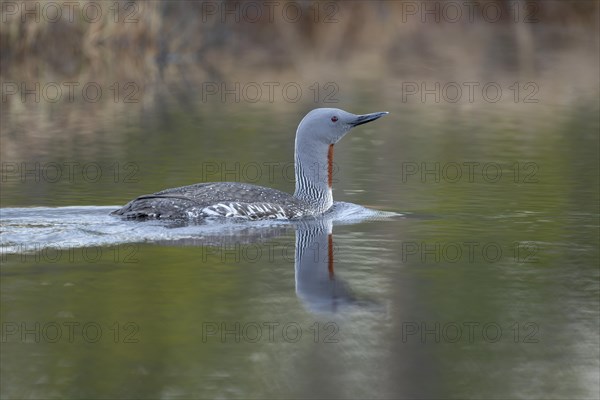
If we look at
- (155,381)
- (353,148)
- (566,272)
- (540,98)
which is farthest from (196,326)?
(540,98)

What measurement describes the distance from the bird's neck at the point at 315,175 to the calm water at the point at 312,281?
201mm

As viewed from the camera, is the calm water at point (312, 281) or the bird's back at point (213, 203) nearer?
the calm water at point (312, 281)

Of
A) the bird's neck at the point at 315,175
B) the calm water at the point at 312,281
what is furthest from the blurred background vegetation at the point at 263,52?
the bird's neck at the point at 315,175

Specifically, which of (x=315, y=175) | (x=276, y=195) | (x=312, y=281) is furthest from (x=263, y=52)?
(x=312, y=281)

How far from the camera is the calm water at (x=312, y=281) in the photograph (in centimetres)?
555

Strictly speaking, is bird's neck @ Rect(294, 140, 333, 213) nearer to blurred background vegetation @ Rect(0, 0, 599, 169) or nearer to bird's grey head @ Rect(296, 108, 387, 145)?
bird's grey head @ Rect(296, 108, 387, 145)

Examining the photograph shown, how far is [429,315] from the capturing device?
6480 millimetres

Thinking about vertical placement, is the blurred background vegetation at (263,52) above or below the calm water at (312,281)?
above

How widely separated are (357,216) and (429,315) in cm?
314

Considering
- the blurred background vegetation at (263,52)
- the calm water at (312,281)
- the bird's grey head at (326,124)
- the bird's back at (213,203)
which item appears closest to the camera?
the calm water at (312,281)

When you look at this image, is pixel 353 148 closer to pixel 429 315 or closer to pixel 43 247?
pixel 43 247

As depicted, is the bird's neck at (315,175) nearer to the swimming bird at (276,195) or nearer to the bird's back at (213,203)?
the swimming bird at (276,195)

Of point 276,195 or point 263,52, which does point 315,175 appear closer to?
point 276,195

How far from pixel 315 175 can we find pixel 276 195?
485 mm
